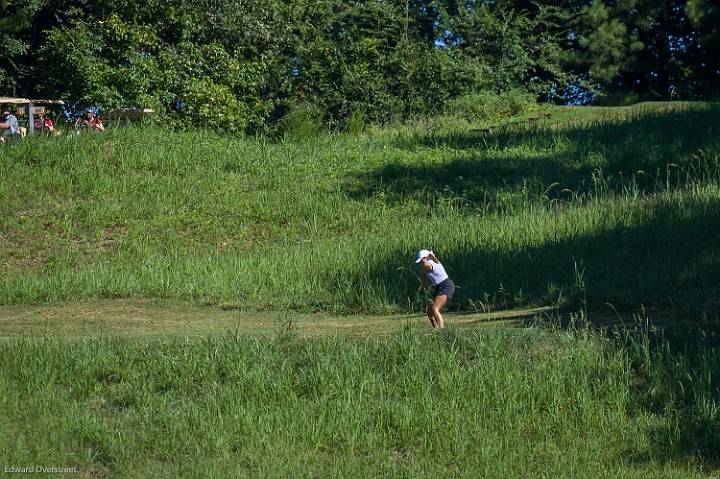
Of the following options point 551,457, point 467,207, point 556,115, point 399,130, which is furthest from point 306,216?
point 551,457

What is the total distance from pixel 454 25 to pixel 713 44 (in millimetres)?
8993

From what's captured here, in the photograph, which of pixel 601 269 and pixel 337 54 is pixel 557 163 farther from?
pixel 337 54

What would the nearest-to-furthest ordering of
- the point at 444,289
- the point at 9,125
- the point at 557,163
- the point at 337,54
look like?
the point at 444,289 → the point at 557,163 → the point at 9,125 → the point at 337,54

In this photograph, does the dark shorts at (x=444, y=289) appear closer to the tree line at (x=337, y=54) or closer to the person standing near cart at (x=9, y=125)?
the person standing near cart at (x=9, y=125)

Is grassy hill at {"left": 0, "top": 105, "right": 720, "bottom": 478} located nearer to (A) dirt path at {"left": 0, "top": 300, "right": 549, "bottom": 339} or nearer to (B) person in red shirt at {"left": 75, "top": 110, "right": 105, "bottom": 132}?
(A) dirt path at {"left": 0, "top": 300, "right": 549, "bottom": 339}

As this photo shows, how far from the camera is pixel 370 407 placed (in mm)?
9164

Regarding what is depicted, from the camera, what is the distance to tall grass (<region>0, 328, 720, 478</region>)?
830 centimetres

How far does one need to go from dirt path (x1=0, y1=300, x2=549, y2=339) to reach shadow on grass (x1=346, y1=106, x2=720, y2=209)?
23.6 feet

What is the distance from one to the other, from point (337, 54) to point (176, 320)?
19927 mm

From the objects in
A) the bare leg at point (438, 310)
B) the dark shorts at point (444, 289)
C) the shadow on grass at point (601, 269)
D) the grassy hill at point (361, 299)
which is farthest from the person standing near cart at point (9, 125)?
the bare leg at point (438, 310)

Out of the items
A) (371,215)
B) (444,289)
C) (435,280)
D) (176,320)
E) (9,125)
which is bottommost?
(176,320)

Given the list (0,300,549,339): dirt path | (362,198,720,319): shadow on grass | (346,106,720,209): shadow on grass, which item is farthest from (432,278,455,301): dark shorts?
(346,106,720,209): shadow on grass

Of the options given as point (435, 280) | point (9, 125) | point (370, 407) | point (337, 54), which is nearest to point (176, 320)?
point (435, 280)

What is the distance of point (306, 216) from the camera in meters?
20.4
